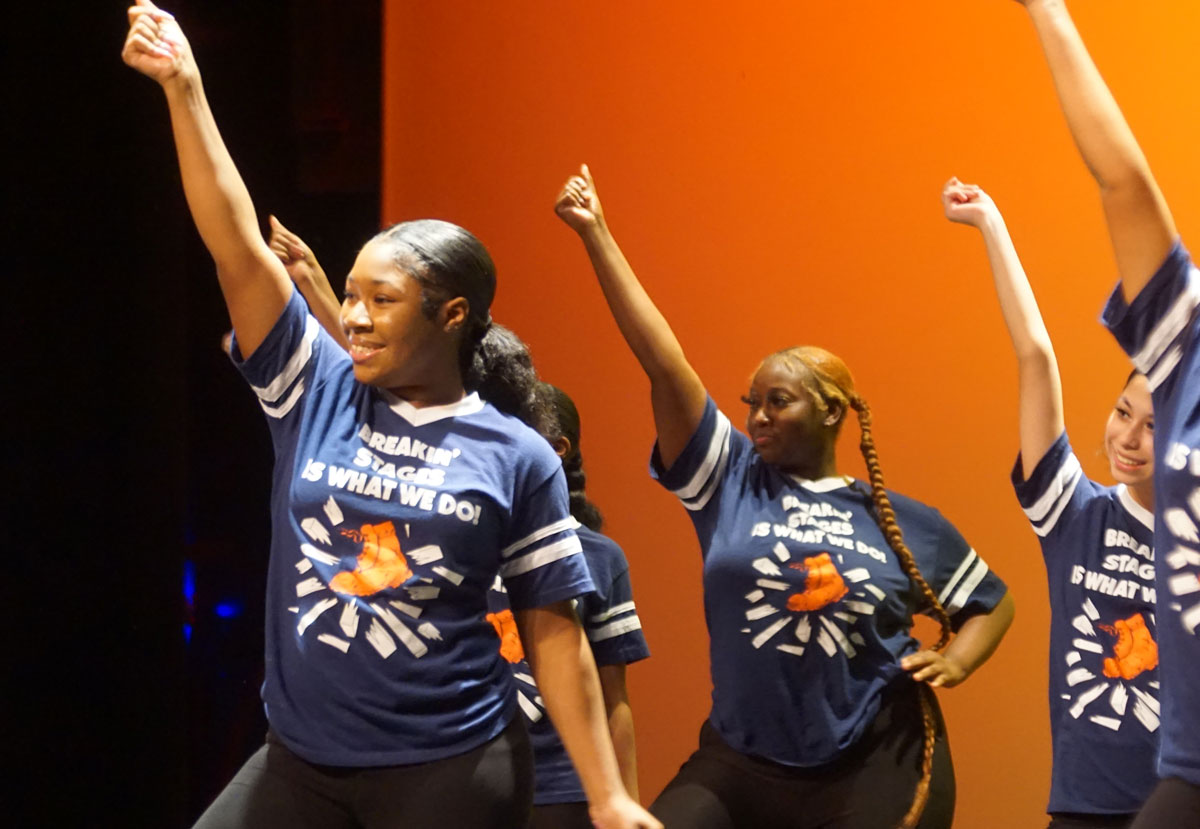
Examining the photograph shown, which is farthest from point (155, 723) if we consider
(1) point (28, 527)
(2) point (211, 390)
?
(2) point (211, 390)

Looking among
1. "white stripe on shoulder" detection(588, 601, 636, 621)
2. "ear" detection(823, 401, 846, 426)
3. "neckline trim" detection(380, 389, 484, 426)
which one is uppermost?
"neckline trim" detection(380, 389, 484, 426)

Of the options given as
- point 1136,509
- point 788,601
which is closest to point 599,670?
point 788,601

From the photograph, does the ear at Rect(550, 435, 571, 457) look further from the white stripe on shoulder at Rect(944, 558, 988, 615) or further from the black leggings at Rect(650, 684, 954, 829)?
the white stripe on shoulder at Rect(944, 558, 988, 615)

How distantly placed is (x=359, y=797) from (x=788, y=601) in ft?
3.70

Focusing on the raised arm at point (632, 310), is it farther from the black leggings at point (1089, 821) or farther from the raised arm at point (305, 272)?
the black leggings at point (1089, 821)

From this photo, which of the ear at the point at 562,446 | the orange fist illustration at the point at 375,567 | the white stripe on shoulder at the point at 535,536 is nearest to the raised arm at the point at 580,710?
the white stripe on shoulder at the point at 535,536

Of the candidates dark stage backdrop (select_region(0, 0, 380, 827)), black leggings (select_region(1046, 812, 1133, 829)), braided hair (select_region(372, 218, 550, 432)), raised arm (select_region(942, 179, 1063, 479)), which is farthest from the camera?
dark stage backdrop (select_region(0, 0, 380, 827))

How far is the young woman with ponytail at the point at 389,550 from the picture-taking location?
191cm

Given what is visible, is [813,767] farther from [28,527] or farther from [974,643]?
[28,527]

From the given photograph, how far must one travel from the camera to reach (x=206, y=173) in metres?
1.90

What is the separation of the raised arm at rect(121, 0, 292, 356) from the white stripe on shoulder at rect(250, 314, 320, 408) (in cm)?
9

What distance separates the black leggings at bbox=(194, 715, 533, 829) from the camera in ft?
6.21

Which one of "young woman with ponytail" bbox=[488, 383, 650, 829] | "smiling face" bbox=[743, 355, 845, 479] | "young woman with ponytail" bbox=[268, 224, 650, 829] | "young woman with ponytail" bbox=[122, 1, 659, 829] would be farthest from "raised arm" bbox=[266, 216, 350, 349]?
"smiling face" bbox=[743, 355, 845, 479]

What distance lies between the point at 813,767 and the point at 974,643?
0.56 meters
